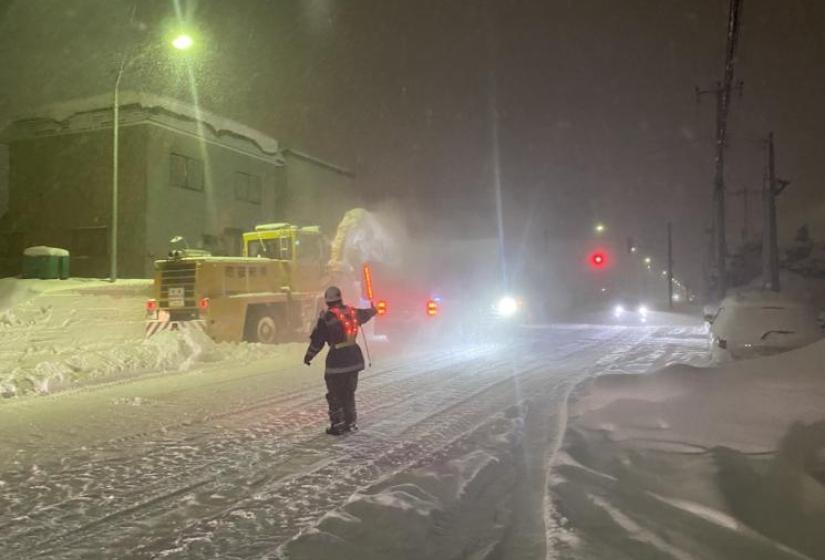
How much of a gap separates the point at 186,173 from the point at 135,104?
12.4ft

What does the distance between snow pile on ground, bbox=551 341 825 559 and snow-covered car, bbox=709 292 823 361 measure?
155 inches

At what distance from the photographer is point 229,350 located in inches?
636

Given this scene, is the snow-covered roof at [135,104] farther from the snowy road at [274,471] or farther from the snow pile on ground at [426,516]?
the snow pile on ground at [426,516]

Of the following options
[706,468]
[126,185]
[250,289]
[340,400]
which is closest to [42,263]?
[126,185]

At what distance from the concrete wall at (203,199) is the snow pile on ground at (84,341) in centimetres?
662

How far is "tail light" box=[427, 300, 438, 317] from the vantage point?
21.4m

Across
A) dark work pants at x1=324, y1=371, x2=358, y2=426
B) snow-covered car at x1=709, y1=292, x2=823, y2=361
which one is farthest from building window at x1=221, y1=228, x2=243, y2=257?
dark work pants at x1=324, y1=371, x2=358, y2=426

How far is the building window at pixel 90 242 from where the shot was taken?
98.0 ft

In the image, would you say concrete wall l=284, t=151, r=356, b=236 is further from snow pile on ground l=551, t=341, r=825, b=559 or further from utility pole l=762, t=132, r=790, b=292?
snow pile on ground l=551, t=341, r=825, b=559

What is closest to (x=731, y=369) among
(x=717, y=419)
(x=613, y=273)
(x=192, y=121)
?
(x=717, y=419)

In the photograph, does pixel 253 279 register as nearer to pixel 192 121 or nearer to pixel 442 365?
pixel 442 365

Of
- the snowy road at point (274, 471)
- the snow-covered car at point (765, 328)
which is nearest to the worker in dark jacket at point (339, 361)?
the snowy road at point (274, 471)

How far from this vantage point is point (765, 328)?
41.1 feet

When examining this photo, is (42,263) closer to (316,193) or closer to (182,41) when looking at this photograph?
(182,41)
